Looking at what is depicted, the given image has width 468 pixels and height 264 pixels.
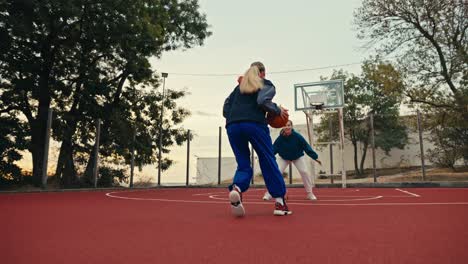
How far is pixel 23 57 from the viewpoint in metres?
11.2

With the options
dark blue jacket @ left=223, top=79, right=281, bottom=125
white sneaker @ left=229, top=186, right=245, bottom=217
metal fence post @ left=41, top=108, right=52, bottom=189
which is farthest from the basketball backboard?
white sneaker @ left=229, top=186, right=245, bottom=217

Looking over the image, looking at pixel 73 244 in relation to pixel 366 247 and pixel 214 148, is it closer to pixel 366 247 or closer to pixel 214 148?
pixel 366 247

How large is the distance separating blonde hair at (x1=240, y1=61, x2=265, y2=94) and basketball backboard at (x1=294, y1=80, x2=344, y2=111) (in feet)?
29.0

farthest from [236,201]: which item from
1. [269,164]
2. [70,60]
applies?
[70,60]

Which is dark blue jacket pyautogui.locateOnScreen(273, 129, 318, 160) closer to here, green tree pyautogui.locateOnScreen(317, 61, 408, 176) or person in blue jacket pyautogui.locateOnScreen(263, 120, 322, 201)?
person in blue jacket pyautogui.locateOnScreen(263, 120, 322, 201)

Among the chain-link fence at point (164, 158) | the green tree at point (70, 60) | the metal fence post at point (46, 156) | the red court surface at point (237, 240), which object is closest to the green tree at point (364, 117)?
the chain-link fence at point (164, 158)

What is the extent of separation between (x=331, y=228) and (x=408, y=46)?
17.5 m

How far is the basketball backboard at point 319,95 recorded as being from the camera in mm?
12984

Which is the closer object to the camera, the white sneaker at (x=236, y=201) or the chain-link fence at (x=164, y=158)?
the white sneaker at (x=236, y=201)

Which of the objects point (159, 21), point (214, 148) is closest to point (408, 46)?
point (214, 148)

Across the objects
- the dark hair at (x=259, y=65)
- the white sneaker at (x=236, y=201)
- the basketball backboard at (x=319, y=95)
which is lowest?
the white sneaker at (x=236, y=201)

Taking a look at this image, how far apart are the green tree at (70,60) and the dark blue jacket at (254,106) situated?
8136 mm

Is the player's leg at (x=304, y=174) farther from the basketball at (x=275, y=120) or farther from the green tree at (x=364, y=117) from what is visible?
the green tree at (x=364, y=117)

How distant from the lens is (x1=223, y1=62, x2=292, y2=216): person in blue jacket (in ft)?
13.6
